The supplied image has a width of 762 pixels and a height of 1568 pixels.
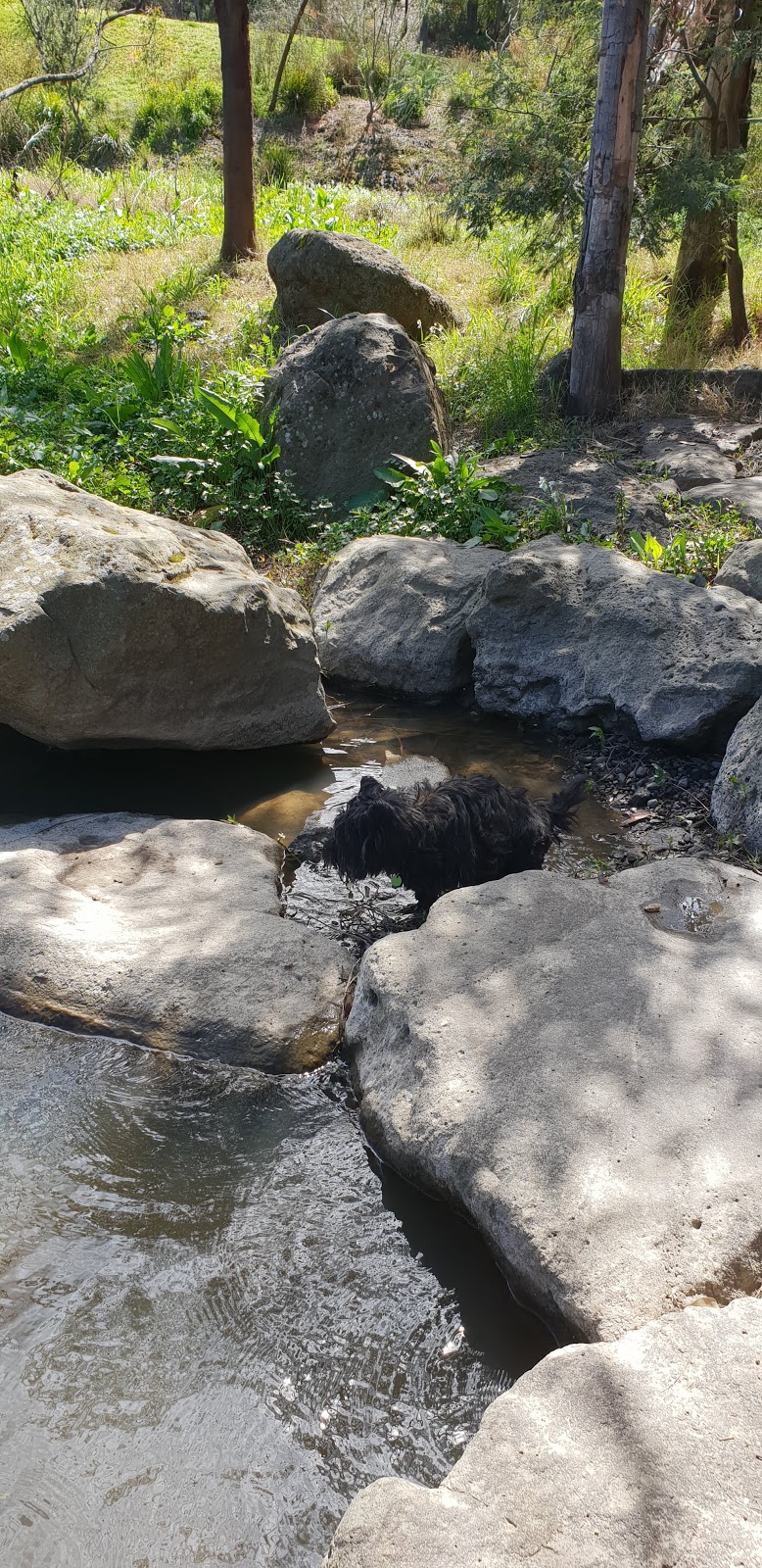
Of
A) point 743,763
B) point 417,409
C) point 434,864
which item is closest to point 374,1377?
point 434,864

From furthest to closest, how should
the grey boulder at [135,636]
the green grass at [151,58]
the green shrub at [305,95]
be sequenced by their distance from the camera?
1. the green grass at [151,58]
2. the green shrub at [305,95]
3. the grey boulder at [135,636]

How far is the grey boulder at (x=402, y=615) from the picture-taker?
5766 mm

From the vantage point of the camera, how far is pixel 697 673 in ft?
16.3

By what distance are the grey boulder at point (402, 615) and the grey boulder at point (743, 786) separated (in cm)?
176

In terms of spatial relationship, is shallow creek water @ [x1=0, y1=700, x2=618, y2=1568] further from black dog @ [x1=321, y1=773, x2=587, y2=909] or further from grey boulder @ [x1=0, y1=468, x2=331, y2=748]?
grey boulder @ [x1=0, y1=468, x2=331, y2=748]

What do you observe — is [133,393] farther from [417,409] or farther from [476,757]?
[476,757]

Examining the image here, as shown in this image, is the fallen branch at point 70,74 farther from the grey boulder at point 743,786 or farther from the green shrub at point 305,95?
the grey boulder at point 743,786

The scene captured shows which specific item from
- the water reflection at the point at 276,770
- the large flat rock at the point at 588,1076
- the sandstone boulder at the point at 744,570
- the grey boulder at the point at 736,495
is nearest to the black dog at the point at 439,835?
the large flat rock at the point at 588,1076

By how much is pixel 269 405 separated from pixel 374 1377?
6.80m

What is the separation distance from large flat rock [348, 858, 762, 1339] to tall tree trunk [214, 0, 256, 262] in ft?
35.8

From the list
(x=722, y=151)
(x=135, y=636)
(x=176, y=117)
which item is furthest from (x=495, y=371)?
(x=176, y=117)

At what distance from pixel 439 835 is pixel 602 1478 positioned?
85.9 inches

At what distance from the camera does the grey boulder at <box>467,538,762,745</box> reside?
492 centimetres

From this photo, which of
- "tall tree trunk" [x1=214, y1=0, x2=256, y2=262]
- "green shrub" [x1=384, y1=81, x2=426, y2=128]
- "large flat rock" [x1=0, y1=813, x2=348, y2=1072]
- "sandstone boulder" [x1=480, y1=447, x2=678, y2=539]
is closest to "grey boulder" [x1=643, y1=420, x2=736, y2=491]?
"sandstone boulder" [x1=480, y1=447, x2=678, y2=539]
